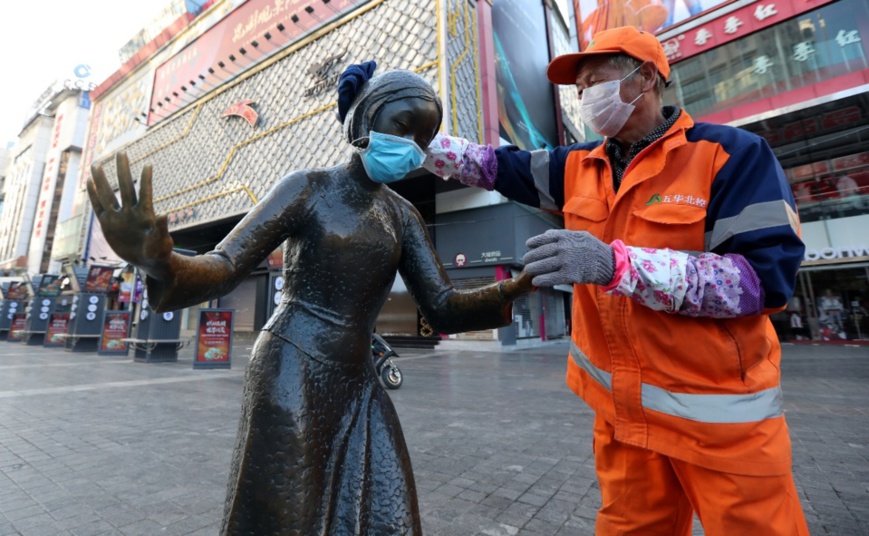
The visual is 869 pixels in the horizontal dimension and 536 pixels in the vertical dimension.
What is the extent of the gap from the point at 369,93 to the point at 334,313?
2.38 feet

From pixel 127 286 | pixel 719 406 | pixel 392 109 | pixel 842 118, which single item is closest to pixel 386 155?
pixel 392 109

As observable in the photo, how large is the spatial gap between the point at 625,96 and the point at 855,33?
17.5 meters

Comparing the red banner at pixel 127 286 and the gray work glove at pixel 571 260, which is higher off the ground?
the red banner at pixel 127 286

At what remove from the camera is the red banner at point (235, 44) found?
2186 centimetres

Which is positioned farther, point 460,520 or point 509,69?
point 509,69

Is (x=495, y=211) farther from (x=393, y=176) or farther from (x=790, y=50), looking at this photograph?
(x=393, y=176)

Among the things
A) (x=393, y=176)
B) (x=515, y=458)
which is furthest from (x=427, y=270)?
(x=515, y=458)

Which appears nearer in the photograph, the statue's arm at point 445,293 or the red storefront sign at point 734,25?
the statue's arm at point 445,293

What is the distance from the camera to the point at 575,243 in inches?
44.1

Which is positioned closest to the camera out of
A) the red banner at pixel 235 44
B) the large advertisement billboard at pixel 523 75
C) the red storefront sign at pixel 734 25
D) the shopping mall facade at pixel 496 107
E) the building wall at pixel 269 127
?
the red storefront sign at pixel 734 25

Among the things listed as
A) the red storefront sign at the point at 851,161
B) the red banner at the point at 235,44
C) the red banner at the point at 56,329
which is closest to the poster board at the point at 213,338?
the red banner at the point at 56,329

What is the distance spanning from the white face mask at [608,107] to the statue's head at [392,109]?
0.65m

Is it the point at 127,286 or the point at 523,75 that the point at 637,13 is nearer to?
the point at 523,75

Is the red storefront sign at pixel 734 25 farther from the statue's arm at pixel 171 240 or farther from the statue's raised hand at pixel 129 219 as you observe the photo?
the statue's raised hand at pixel 129 219
